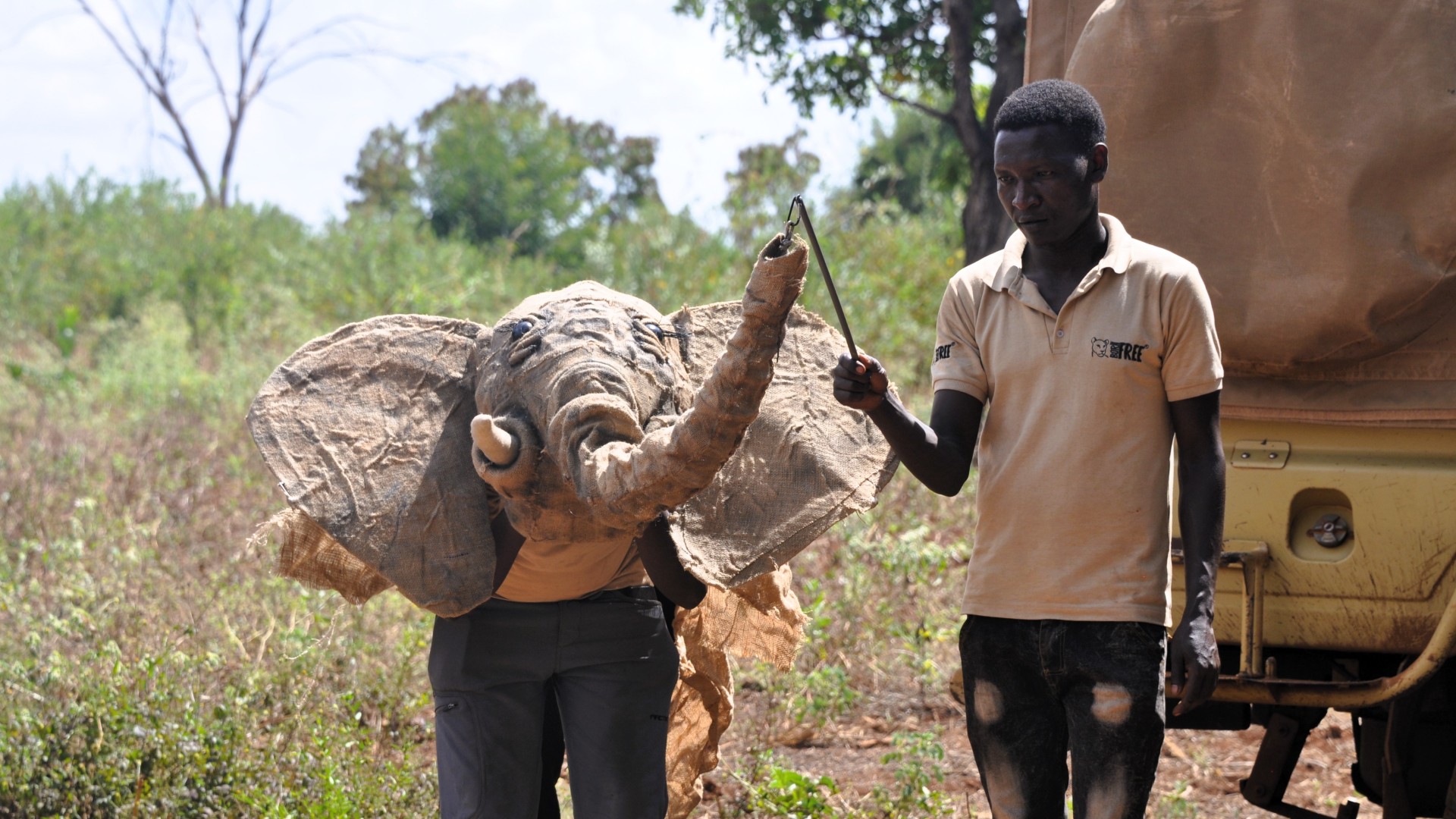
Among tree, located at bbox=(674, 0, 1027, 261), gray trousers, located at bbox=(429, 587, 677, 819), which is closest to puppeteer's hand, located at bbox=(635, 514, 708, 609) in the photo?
→ gray trousers, located at bbox=(429, 587, 677, 819)

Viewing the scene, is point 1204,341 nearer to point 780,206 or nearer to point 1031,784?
point 1031,784

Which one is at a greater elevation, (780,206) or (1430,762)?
(780,206)

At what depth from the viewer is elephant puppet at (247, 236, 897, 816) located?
8.66 ft

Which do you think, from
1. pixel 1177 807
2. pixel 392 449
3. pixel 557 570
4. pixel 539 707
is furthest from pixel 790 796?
pixel 392 449

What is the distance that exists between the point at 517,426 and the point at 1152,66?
5.86 ft

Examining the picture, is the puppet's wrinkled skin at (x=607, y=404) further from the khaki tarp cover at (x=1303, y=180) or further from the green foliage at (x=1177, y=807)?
the green foliage at (x=1177, y=807)

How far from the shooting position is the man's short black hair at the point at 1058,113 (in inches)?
97.1

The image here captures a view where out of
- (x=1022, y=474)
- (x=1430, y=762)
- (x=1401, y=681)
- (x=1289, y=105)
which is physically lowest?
(x=1430, y=762)

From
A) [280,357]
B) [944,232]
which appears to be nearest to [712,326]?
[280,357]

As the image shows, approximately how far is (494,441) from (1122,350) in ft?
3.76

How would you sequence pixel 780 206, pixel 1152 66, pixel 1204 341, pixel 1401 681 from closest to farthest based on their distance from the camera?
1. pixel 1204 341
2. pixel 1401 681
3. pixel 1152 66
4. pixel 780 206

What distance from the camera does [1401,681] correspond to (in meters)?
3.07

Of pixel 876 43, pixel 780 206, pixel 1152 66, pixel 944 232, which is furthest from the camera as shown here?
pixel 944 232

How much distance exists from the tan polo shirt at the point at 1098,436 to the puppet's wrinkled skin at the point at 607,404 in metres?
0.55
